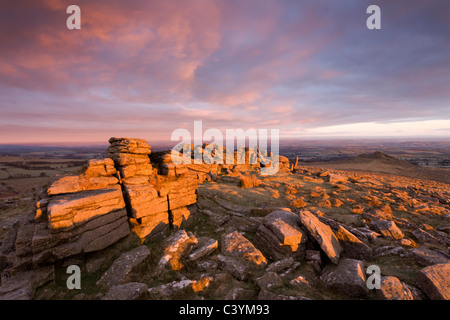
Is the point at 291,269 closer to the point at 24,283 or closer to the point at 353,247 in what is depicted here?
the point at 353,247

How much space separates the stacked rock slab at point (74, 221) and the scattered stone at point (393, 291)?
12025 mm

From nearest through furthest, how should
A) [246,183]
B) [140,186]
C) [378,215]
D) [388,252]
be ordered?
[388,252] < [140,186] < [378,215] < [246,183]

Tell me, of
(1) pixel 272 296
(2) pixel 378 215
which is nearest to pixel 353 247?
(1) pixel 272 296

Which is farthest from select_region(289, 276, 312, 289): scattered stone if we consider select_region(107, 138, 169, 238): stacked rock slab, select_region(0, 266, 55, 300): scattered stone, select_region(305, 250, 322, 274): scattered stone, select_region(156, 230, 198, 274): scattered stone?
select_region(0, 266, 55, 300): scattered stone

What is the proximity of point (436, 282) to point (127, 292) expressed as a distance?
1105cm

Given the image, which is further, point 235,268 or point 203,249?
point 203,249

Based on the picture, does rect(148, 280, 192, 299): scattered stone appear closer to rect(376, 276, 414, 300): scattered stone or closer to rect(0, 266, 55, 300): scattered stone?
rect(0, 266, 55, 300): scattered stone

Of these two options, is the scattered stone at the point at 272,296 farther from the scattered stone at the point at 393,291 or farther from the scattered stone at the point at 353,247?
the scattered stone at the point at 353,247

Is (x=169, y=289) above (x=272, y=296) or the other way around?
the other way around

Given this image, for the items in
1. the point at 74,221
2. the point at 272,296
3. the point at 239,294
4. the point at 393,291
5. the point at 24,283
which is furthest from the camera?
the point at 74,221

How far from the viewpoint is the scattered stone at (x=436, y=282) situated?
592cm

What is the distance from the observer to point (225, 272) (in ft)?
26.5

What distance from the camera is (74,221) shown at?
8.51 meters

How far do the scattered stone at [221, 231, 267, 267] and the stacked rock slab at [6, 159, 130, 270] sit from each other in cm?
590
